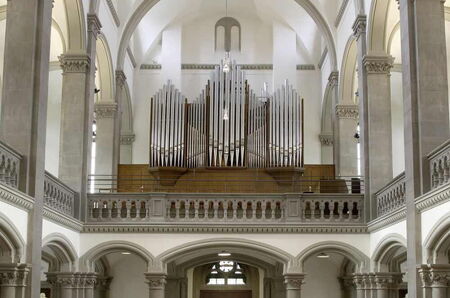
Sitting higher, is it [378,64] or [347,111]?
[378,64]

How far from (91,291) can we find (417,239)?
965 cm

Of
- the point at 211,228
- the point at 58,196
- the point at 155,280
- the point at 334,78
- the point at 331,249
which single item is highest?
the point at 334,78

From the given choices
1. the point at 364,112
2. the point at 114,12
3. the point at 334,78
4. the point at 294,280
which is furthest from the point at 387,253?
the point at 114,12

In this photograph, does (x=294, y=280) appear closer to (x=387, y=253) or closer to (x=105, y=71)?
(x=387, y=253)

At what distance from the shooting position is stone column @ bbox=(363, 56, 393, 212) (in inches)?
804

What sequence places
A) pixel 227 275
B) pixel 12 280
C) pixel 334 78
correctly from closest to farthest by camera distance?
pixel 12 280 < pixel 334 78 < pixel 227 275

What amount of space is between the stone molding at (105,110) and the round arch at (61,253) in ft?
21.4

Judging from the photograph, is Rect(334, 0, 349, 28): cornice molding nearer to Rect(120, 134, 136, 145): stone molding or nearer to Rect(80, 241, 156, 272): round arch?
Rect(120, 134, 136, 145): stone molding

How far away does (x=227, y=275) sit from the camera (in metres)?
29.2

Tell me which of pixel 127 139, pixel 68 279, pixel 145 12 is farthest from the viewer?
pixel 127 139

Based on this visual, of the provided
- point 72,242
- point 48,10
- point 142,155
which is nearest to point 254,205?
point 72,242

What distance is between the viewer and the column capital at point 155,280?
20.7m

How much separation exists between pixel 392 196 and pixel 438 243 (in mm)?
4088

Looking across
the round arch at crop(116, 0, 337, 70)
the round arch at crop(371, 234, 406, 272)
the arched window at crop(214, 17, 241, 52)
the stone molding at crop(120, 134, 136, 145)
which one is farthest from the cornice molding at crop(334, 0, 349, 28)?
the stone molding at crop(120, 134, 136, 145)
